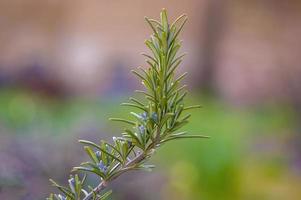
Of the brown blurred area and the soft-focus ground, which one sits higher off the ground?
the brown blurred area

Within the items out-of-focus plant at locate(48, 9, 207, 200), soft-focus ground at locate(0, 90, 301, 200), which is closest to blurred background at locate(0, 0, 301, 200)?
soft-focus ground at locate(0, 90, 301, 200)

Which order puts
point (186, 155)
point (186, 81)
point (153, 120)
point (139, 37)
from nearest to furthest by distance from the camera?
point (153, 120) → point (186, 155) → point (186, 81) → point (139, 37)

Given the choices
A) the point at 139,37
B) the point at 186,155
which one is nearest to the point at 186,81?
the point at 139,37

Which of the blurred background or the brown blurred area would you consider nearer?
the blurred background

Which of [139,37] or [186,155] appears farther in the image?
[139,37]

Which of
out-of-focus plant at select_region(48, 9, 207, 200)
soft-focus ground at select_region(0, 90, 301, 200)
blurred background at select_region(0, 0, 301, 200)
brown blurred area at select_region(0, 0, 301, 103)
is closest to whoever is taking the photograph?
out-of-focus plant at select_region(48, 9, 207, 200)

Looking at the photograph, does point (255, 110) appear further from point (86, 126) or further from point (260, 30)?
point (86, 126)

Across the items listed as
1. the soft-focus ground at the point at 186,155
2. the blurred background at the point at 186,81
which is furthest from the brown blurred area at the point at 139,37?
the soft-focus ground at the point at 186,155

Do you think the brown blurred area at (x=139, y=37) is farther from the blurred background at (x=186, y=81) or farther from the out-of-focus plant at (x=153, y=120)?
the out-of-focus plant at (x=153, y=120)

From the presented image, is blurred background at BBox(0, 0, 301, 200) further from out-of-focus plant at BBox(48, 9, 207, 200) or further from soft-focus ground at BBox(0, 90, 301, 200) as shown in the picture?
out-of-focus plant at BBox(48, 9, 207, 200)

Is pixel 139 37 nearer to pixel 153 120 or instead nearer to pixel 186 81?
pixel 186 81
